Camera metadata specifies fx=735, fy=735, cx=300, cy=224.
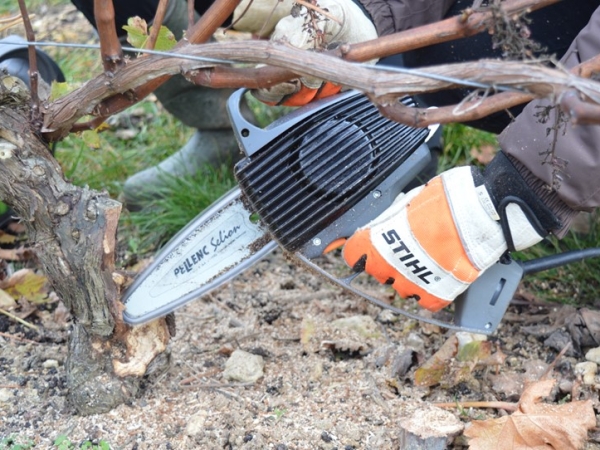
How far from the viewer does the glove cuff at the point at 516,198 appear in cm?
158

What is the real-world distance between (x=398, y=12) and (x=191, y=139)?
113 centimetres

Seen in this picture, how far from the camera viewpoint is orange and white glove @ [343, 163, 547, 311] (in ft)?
5.20

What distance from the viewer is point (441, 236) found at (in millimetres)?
1599

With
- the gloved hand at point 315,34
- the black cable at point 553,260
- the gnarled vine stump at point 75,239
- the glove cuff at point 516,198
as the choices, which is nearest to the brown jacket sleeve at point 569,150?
the glove cuff at point 516,198

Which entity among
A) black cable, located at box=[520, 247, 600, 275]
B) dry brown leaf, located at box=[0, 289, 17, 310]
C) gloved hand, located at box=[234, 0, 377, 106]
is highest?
gloved hand, located at box=[234, 0, 377, 106]

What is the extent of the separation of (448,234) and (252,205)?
1.45 ft

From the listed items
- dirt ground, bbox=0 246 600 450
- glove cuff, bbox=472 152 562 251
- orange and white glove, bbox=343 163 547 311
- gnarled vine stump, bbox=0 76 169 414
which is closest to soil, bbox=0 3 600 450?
dirt ground, bbox=0 246 600 450

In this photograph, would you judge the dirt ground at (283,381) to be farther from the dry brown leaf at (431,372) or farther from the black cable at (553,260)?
the black cable at (553,260)

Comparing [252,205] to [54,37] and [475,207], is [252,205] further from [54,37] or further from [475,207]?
[54,37]

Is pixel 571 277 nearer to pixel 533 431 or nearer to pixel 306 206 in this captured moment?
pixel 533 431

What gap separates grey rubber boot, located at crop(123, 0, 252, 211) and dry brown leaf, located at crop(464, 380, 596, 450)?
152 cm

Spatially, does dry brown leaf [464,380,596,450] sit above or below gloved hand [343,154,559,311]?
below

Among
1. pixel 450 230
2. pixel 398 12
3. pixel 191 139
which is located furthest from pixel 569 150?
pixel 191 139

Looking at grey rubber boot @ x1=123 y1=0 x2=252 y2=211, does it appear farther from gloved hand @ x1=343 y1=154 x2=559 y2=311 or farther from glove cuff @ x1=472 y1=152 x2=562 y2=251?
glove cuff @ x1=472 y1=152 x2=562 y2=251
